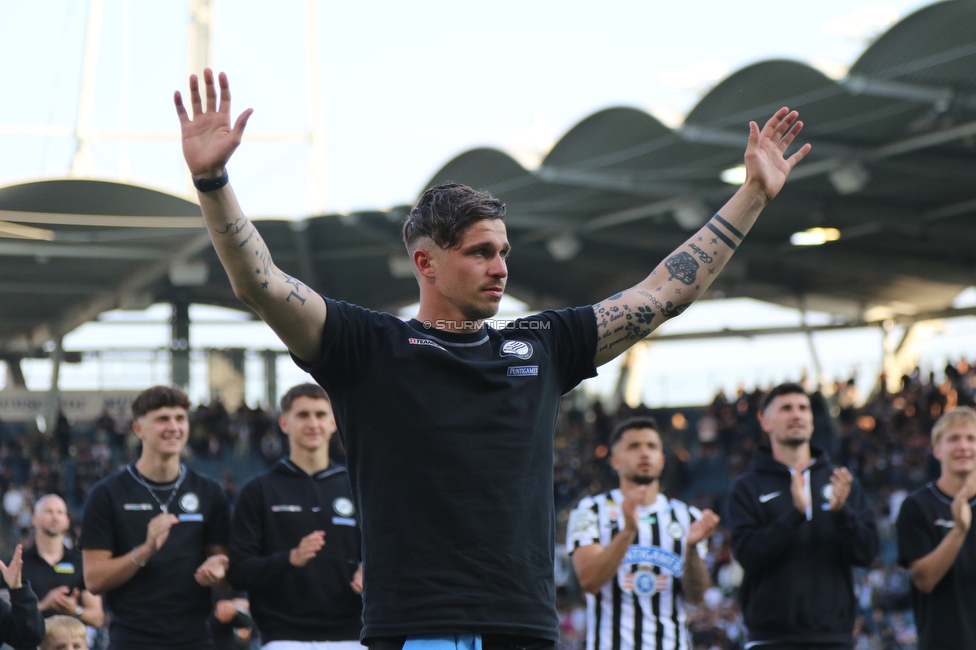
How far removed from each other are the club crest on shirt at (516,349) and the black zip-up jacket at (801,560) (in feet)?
11.3

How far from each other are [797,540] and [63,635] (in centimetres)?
399

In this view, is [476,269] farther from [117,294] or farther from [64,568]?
[117,294]

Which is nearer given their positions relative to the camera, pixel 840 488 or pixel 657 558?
pixel 840 488

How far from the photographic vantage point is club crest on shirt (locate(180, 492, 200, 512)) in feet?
21.2

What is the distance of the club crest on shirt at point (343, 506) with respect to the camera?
654 centimetres

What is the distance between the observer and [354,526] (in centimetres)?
645

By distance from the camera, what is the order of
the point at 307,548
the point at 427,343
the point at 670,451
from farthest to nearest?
1. the point at 670,451
2. the point at 307,548
3. the point at 427,343

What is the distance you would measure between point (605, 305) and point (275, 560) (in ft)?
10.1

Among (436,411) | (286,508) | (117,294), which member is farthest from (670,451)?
(436,411)

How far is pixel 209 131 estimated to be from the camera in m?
3.13

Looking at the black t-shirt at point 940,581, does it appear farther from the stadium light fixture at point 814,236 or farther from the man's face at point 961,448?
the stadium light fixture at point 814,236

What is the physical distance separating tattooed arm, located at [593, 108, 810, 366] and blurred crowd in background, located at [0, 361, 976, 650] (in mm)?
13333

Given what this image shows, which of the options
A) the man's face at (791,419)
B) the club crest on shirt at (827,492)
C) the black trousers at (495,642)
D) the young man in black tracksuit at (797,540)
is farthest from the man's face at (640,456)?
the black trousers at (495,642)

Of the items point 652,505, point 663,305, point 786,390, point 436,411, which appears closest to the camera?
point 436,411
